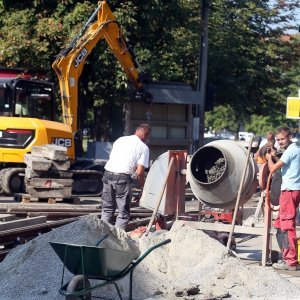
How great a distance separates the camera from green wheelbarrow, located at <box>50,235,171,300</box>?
7.58 metres

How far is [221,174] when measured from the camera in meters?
11.6

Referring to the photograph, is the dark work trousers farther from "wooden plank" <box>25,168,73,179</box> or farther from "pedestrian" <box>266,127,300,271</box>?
"wooden plank" <box>25,168,73,179</box>

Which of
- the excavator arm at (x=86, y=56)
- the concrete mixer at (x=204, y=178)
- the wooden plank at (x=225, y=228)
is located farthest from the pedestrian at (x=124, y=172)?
the excavator arm at (x=86, y=56)

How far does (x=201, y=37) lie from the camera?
2880cm

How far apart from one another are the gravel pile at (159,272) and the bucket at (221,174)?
1.48 meters

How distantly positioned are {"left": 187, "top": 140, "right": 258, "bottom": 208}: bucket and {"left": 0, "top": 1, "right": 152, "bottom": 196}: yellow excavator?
8600mm

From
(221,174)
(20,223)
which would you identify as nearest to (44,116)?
(20,223)

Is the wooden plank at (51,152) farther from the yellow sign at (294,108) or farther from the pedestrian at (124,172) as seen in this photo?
the pedestrian at (124,172)

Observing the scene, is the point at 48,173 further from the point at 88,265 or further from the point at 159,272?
the point at 88,265

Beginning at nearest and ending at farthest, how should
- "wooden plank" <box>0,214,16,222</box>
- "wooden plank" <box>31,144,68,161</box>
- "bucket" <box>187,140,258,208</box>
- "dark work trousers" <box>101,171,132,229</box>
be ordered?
"bucket" <box>187,140,258,208</box>
"dark work trousers" <box>101,171,132,229</box>
"wooden plank" <box>0,214,16,222</box>
"wooden plank" <box>31,144,68,161</box>

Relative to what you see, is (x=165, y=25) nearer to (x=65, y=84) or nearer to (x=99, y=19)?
(x=99, y=19)

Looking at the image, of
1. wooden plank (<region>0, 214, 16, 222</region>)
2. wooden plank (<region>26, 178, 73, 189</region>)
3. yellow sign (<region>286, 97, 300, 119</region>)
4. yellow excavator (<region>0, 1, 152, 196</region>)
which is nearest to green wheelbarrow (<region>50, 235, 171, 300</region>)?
wooden plank (<region>0, 214, 16, 222</region>)

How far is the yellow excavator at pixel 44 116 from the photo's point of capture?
20000 millimetres

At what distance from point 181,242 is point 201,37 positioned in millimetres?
19278
